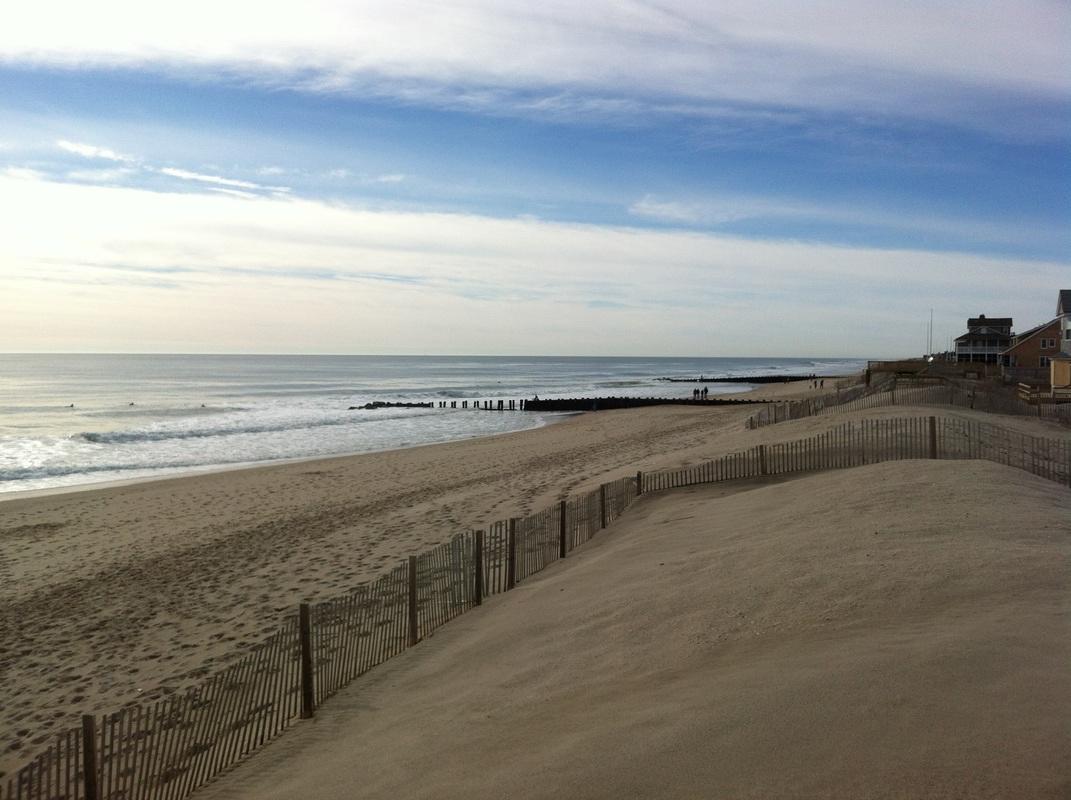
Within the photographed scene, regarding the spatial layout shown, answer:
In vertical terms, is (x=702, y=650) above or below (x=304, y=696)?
above

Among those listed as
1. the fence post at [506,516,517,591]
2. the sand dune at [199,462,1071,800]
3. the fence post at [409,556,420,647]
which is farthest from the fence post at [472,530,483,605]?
the fence post at [409,556,420,647]

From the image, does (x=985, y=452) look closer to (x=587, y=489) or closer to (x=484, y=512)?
(x=587, y=489)

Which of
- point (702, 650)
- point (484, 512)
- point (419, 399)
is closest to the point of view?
point (702, 650)

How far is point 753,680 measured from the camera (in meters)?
6.97

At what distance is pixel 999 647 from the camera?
6.85 m

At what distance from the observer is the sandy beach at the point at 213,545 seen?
1155cm

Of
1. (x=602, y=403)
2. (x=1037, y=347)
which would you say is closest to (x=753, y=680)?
(x=602, y=403)

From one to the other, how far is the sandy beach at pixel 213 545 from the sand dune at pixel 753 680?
136cm

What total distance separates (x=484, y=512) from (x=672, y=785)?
16.0 m

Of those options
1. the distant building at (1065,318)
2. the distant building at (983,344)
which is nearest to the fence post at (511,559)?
the distant building at (1065,318)

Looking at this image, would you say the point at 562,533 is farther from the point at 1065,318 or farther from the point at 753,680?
the point at 1065,318

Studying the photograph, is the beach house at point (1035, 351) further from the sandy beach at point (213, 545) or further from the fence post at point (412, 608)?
the fence post at point (412, 608)

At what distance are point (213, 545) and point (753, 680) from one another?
15334mm

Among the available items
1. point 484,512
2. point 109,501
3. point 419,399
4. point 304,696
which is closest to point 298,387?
point 419,399
